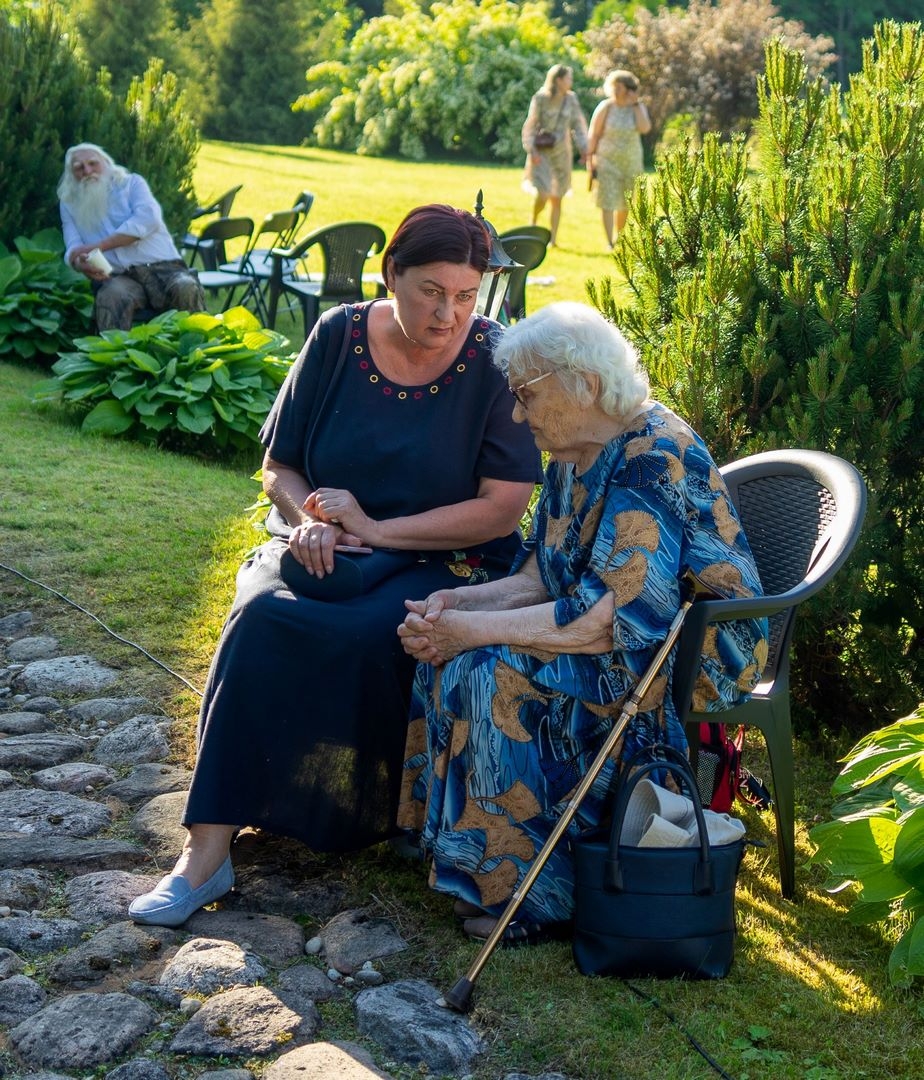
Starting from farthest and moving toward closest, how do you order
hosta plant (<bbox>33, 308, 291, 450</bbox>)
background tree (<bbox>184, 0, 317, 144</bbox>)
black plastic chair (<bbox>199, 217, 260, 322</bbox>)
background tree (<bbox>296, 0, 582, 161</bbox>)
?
background tree (<bbox>184, 0, 317, 144</bbox>) → background tree (<bbox>296, 0, 582, 161</bbox>) → black plastic chair (<bbox>199, 217, 260, 322</bbox>) → hosta plant (<bbox>33, 308, 291, 450</bbox>)

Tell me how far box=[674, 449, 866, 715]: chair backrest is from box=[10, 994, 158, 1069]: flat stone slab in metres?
1.22

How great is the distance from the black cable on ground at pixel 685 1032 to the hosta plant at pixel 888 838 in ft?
1.40

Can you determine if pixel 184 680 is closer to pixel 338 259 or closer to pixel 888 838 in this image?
pixel 888 838

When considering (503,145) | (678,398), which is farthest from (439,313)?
(503,145)

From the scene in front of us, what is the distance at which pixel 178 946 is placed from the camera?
2773 mm

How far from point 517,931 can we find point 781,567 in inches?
40.6

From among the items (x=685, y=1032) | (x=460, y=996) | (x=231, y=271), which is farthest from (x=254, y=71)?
(x=685, y=1032)

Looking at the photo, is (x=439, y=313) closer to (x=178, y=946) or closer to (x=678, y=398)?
(x=678, y=398)

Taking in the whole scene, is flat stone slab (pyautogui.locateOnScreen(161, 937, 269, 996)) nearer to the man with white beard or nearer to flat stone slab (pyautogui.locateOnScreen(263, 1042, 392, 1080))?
flat stone slab (pyautogui.locateOnScreen(263, 1042, 392, 1080))

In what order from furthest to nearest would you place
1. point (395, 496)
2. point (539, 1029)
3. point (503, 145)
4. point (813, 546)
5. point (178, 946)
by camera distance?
point (503, 145), point (395, 496), point (813, 546), point (178, 946), point (539, 1029)

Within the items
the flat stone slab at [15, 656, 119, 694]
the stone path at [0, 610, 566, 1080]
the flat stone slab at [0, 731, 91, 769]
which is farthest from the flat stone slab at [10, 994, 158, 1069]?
the flat stone slab at [15, 656, 119, 694]

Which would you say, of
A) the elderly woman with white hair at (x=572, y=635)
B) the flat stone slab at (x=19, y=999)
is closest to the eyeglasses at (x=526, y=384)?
the elderly woman with white hair at (x=572, y=635)

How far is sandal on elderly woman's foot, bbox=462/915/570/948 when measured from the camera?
279 centimetres

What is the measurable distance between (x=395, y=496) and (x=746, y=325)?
111 cm
